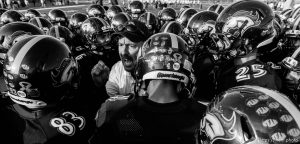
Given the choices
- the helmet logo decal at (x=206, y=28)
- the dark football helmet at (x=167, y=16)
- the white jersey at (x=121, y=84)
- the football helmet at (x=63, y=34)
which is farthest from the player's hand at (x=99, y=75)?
the dark football helmet at (x=167, y=16)

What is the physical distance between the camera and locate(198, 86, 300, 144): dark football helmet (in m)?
1.63

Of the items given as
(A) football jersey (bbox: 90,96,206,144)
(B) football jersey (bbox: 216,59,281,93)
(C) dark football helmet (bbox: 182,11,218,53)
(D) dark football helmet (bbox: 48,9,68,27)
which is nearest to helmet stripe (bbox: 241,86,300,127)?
(A) football jersey (bbox: 90,96,206,144)

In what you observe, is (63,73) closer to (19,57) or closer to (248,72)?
(19,57)

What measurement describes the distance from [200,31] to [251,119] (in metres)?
4.55

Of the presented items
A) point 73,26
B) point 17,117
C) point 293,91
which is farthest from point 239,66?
point 73,26

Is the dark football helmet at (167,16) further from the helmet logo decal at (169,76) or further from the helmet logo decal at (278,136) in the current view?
the helmet logo decal at (278,136)

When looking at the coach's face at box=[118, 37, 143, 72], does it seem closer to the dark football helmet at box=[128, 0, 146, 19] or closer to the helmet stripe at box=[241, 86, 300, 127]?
the helmet stripe at box=[241, 86, 300, 127]

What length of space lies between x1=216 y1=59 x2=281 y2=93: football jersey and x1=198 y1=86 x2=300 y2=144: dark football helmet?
1.39m

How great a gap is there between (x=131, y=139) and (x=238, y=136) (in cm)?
91

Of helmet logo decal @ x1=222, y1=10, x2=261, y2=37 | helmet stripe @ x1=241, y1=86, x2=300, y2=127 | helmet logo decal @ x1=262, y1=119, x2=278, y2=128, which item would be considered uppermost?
helmet logo decal @ x1=222, y1=10, x2=261, y2=37

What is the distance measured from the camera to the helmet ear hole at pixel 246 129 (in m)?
1.72

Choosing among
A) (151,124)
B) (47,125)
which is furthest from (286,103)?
(47,125)

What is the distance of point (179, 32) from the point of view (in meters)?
6.20

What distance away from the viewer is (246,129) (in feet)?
5.76
